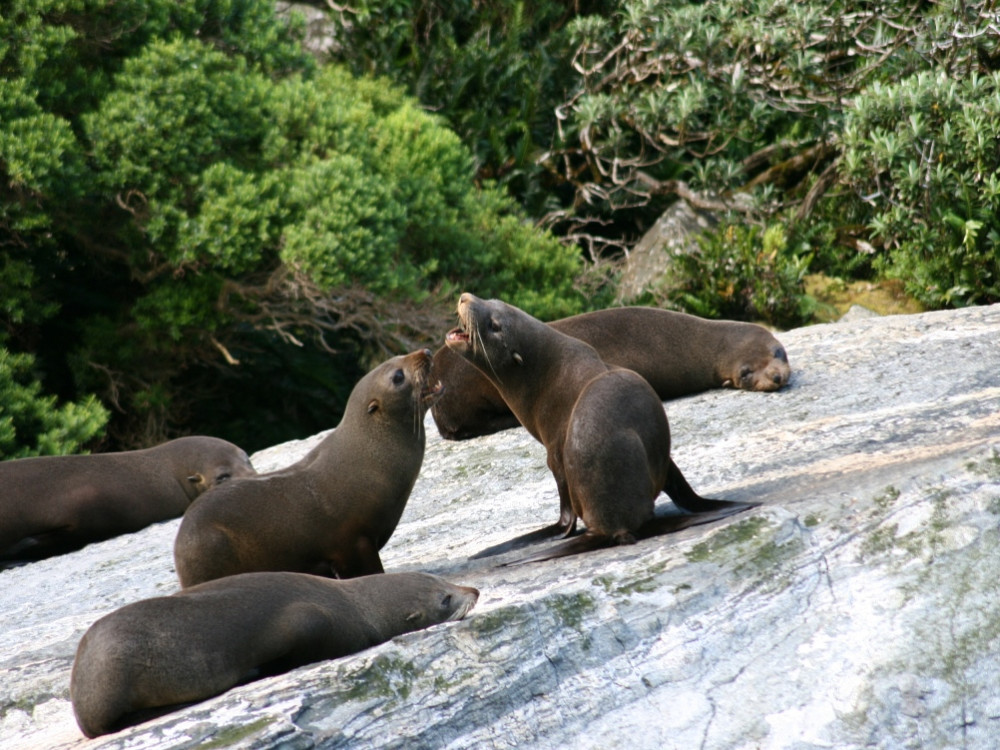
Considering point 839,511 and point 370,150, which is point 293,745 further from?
point 370,150

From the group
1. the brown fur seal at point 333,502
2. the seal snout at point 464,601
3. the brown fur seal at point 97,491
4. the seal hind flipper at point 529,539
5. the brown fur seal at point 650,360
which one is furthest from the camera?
the brown fur seal at point 650,360

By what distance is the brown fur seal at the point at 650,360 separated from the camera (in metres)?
8.87

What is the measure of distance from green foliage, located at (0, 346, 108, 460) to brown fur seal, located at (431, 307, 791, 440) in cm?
437

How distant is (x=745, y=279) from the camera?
47.2 feet

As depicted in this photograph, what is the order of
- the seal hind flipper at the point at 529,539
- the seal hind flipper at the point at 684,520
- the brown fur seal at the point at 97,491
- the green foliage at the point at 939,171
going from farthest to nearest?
the green foliage at the point at 939,171 → the brown fur seal at the point at 97,491 → the seal hind flipper at the point at 529,539 → the seal hind flipper at the point at 684,520

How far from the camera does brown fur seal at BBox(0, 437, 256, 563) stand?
870 centimetres

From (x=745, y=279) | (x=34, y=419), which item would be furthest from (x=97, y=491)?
(x=745, y=279)

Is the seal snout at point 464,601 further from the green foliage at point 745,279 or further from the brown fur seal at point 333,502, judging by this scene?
the green foliage at point 745,279

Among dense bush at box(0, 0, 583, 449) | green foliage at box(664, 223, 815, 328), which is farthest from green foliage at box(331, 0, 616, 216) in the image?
green foliage at box(664, 223, 815, 328)

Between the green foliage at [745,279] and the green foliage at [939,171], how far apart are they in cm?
115

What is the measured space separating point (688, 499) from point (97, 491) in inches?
200

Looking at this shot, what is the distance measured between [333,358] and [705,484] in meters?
8.92

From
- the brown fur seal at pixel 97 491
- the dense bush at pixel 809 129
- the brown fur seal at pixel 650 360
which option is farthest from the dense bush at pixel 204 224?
the brown fur seal at pixel 650 360

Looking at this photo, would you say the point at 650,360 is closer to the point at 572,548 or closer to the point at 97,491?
the point at 572,548
